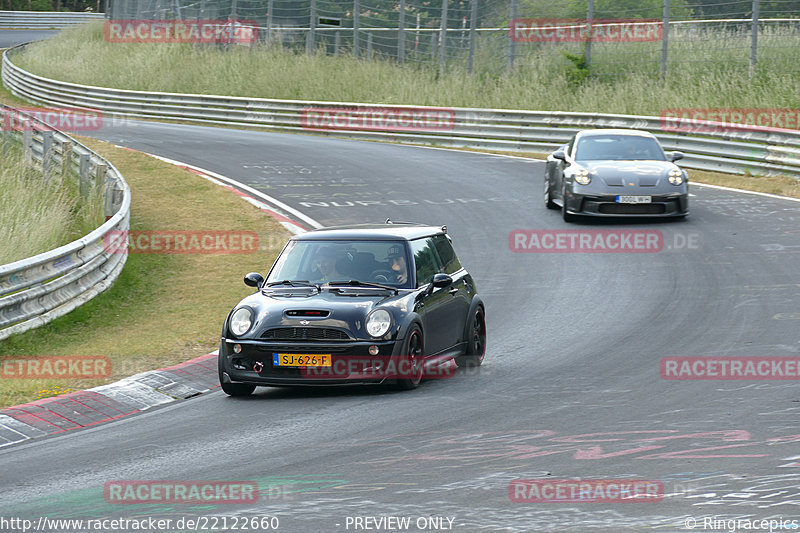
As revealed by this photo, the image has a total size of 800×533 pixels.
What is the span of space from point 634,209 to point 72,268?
9.46 meters

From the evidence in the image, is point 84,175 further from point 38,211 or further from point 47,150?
point 38,211

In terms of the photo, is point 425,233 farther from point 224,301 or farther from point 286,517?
point 286,517

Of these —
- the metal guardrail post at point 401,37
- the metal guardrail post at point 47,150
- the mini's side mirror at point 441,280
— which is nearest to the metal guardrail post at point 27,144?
the metal guardrail post at point 47,150

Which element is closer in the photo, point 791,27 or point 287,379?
point 287,379

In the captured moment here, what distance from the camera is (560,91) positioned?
109ft

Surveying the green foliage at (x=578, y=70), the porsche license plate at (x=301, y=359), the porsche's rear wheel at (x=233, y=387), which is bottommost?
the porsche's rear wheel at (x=233, y=387)

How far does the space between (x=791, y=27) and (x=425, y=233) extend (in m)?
19.6

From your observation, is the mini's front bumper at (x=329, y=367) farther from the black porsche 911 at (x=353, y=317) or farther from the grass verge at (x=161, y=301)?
the grass verge at (x=161, y=301)

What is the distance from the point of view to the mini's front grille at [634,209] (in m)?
19.1

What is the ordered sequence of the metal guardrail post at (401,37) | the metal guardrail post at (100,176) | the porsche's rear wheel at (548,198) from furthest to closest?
1. the metal guardrail post at (401,37)
2. the porsche's rear wheel at (548,198)
3. the metal guardrail post at (100,176)

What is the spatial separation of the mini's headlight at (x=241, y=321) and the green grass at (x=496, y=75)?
20.1 meters

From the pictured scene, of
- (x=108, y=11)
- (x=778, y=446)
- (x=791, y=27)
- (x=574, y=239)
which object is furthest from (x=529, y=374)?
(x=108, y=11)

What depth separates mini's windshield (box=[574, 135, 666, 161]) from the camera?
795 inches

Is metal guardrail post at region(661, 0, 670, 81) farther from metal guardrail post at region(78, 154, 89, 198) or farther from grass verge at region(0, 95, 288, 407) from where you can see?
metal guardrail post at region(78, 154, 89, 198)
